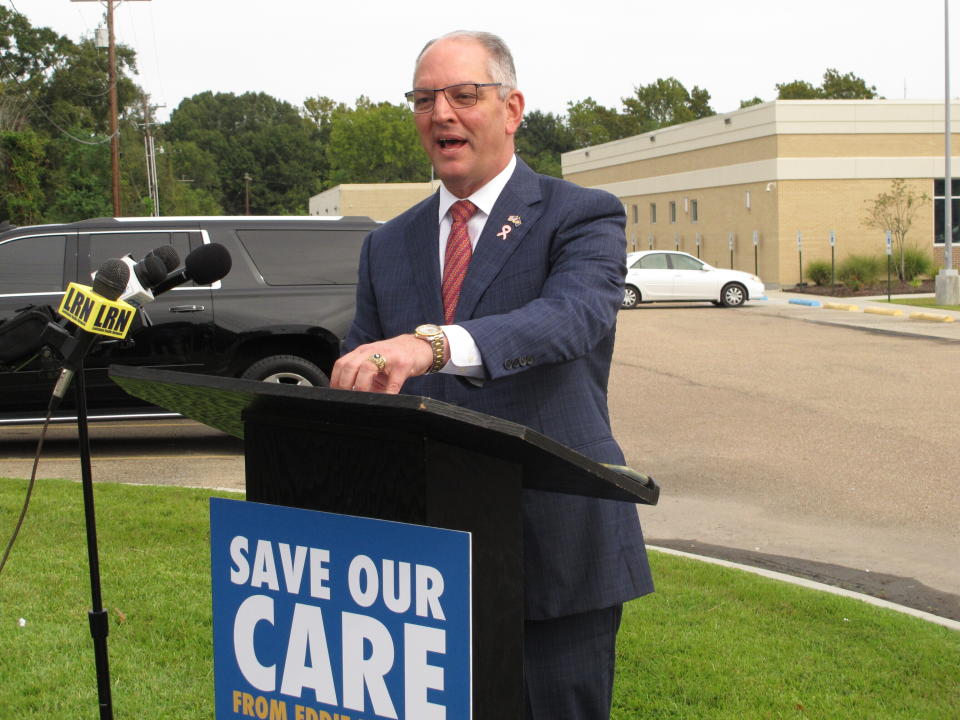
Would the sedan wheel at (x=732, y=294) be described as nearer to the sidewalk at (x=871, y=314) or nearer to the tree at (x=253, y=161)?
the sidewalk at (x=871, y=314)

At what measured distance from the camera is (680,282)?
28422mm

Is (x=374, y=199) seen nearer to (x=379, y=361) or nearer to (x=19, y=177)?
(x=19, y=177)

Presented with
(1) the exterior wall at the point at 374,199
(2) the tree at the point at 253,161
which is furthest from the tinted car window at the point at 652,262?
(2) the tree at the point at 253,161

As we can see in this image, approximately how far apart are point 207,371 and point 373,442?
823cm

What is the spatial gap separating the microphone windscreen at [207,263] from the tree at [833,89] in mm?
91565

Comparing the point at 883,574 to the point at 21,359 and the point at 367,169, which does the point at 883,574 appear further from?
the point at 367,169

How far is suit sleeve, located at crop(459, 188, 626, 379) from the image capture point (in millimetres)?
2020

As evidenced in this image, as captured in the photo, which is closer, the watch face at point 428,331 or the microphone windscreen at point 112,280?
the watch face at point 428,331

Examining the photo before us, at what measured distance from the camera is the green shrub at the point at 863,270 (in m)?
36.1

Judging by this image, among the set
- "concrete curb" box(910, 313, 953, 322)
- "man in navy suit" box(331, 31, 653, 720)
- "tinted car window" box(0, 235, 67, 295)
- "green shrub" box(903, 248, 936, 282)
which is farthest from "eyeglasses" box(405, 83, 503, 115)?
"green shrub" box(903, 248, 936, 282)

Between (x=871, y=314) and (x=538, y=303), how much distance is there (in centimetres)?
2490

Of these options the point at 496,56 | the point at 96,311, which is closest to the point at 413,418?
the point at 496,56

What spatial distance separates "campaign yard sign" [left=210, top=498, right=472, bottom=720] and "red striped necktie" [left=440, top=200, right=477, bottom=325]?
0.67 meters

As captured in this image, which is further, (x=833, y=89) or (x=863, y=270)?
(x=833, y=89)
